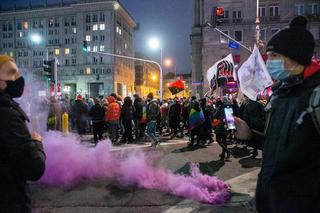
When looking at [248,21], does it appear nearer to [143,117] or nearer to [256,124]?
[143,117]

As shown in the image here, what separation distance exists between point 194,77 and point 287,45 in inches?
2735

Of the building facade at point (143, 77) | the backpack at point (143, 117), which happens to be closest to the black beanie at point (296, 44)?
the backpack at point (143, 117)

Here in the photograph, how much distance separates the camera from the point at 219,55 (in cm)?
6256

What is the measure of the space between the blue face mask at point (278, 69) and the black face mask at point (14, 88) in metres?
1.81

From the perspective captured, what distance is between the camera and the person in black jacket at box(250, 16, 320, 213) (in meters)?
2.07

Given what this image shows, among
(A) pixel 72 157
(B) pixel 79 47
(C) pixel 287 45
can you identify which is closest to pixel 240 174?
(A) pixel 72 157

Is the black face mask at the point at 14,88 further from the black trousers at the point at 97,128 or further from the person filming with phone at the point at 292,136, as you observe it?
the black trousers at the point at 97,128

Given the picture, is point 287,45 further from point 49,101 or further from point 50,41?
point 50,41

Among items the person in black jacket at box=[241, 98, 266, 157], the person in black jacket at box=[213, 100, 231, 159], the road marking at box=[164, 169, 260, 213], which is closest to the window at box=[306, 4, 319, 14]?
the person in black jacket at box=[213, 100, 231, 159]

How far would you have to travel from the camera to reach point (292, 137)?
6.85 feet

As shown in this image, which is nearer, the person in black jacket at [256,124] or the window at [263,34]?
the person in black jacket at [256,124]

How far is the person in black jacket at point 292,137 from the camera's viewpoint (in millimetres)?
2066

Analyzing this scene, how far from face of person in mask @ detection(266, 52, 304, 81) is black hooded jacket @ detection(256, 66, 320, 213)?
0.11 m

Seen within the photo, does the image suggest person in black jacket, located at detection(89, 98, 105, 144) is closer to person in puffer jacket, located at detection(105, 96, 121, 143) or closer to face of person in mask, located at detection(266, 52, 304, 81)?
person in puffer jacket, located at detection(105, 96, 121, 143)
